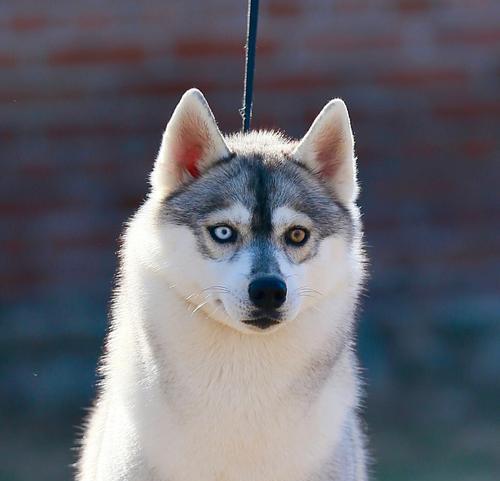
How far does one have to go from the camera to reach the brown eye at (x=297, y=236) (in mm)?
3939

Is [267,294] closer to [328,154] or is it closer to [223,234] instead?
[223,234]

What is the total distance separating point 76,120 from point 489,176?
2.56m

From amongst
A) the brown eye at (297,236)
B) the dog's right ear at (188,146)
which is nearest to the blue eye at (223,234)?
the brown eye at (297,236)

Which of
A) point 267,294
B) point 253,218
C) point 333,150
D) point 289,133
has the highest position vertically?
point 333,150

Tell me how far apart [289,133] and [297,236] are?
4.08m

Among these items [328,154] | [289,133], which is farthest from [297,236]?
[289,133]

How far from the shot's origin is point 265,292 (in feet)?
12.2

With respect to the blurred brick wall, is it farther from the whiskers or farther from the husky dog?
the whiskers

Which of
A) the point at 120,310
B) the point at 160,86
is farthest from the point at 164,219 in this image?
the point at 160,86

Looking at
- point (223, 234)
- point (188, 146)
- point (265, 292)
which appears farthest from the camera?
point (188, 146)

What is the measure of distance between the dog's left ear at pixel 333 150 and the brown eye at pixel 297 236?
1.07ft

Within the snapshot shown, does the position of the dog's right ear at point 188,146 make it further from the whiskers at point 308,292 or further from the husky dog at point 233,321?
the whiskers at point 308,292

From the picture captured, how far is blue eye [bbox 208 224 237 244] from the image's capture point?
3.90m

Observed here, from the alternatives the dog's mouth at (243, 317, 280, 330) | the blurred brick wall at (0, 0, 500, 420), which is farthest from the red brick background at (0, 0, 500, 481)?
the dog's mouth at (243, 317, 280, 330)
